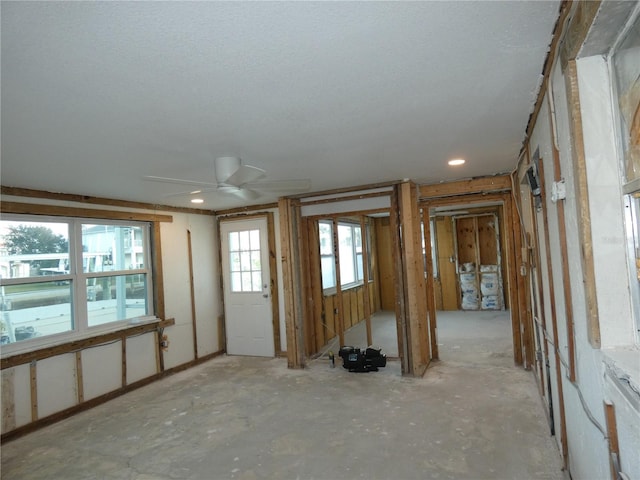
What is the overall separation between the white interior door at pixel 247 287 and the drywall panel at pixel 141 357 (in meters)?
1.25

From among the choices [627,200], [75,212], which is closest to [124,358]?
[75,212]

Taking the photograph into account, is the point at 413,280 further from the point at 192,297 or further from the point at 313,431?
the point at 192,297

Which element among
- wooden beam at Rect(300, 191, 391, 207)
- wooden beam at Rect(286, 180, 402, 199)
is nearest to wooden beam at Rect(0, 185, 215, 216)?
wooden beam at Rect(286, 180, 402, 199)

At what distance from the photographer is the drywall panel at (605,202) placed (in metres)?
1.24

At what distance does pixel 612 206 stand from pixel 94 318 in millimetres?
4701

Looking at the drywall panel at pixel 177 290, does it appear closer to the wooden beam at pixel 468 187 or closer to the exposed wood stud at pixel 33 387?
the exposed wood stud at pixel 33 387

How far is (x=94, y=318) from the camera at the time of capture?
4148 mm

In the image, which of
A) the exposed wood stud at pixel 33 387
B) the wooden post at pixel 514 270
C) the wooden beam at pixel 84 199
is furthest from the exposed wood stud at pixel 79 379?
the wooden post at pixel 514 270

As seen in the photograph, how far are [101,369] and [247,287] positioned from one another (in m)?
2.13

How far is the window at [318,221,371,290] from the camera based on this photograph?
6.16 m

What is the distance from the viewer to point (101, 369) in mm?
4059

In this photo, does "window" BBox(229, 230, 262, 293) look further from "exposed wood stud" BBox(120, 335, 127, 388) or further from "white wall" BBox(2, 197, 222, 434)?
"exposed wood stud" BBox(120, 335, 127, 388)

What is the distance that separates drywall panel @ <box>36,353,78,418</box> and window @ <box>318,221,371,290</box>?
3383 millimetres

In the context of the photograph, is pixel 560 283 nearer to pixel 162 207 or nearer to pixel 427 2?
pixel 427 2
